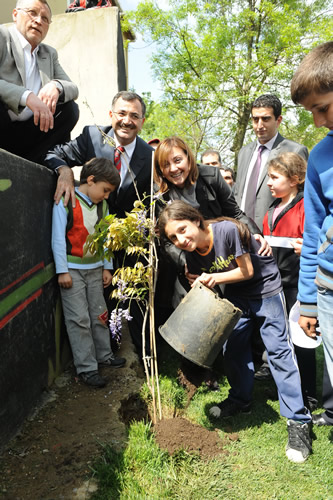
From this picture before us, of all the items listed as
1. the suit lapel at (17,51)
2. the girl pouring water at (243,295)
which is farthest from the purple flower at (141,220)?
the suit lapel at (17,51)

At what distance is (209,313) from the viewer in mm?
2340

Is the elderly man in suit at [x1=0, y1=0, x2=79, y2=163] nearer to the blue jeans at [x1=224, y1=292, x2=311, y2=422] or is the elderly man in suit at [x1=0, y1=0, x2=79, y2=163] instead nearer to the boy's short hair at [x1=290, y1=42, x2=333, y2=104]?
the boy's short hair at [x1=290, y1=42, x2=333, y2=104]

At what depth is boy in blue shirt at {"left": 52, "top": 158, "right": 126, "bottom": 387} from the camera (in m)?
3.05

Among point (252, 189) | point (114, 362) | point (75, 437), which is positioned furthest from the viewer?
point (252, 189)

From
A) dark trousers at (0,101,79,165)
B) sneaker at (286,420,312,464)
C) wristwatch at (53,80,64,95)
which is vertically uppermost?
wristwatch at (53,80,64,95)

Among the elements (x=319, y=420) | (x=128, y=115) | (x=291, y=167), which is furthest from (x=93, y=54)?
(x=319, y=420)

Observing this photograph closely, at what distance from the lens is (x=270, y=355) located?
270cm

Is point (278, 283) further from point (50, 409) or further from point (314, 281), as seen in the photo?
point (50, 409)

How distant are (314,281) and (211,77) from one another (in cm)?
1113

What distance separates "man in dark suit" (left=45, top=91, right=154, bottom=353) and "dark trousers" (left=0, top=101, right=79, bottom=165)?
86 mm

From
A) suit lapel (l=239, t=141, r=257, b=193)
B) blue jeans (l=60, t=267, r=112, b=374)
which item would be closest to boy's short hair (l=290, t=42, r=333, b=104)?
blue jeans (l=60, t=267, r=112, b=374)

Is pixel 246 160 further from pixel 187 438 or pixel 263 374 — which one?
pixel 187 438

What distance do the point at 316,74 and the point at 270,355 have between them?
1807 mm

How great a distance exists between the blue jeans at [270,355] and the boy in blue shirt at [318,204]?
2.06 feet
